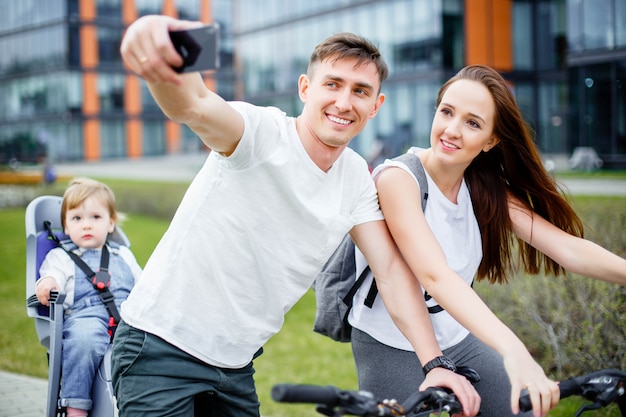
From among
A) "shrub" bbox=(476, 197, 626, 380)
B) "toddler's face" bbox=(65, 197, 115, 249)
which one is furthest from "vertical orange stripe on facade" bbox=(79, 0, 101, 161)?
"toddler's face" bbox=(65, 197, 115, 249)

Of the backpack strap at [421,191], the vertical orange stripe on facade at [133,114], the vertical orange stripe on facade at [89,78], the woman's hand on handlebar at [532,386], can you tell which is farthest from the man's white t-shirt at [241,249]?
the vertical orange stripe on facade at [133,114]

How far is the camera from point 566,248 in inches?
116

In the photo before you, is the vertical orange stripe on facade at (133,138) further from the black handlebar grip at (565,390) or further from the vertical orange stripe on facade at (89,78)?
the black handlebar grip at (565,390)

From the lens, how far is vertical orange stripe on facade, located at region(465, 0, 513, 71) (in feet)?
96.1

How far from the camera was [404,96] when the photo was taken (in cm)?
3052

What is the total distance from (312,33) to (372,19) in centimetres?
422

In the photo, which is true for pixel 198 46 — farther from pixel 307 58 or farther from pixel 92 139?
pixel 92 139

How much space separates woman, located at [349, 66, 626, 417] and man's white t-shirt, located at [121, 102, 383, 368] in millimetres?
372

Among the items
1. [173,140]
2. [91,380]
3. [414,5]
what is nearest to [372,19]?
[414,5]

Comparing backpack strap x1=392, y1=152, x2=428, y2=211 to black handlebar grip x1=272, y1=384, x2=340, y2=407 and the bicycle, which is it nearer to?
the bicycle

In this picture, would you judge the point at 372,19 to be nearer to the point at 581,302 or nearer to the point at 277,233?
the point at 581,302

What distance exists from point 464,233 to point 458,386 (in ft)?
2.85

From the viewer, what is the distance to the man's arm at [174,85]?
1.71 m

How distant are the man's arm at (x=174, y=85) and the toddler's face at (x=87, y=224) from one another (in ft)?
6.85
